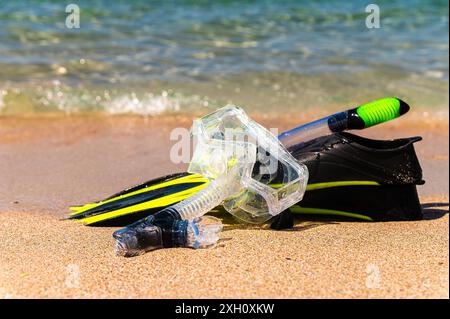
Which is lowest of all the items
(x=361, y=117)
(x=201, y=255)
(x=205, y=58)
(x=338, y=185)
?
(x=201, y=255)

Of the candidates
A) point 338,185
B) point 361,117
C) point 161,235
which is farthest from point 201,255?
point 361,117

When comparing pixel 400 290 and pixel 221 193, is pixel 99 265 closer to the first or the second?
pixel 221 193

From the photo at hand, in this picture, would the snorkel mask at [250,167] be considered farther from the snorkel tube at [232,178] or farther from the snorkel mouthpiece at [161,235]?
the snorkel mouthpiece at [161,235]

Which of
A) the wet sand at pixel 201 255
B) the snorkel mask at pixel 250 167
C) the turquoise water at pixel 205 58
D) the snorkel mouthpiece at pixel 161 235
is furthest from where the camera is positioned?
the turquoise water at pixel 205 58

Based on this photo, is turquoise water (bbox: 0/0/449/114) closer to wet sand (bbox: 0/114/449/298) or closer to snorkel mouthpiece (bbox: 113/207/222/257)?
wet sand (bbox: 0/114/449/298)

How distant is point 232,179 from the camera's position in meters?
2.90

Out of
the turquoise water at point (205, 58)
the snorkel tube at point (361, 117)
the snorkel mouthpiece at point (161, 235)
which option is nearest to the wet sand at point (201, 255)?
the snorkel mouthpiece at point (161, 235)

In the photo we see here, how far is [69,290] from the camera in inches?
93.5

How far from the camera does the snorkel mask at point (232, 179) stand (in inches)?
107

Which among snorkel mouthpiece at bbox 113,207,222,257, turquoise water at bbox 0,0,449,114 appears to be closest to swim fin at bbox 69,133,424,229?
snorkel mouthpiece at bbox 113,207,222,257

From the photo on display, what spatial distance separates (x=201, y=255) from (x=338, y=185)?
0.77 m

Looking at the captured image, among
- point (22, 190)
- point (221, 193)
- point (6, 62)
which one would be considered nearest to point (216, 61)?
point (6, 62)

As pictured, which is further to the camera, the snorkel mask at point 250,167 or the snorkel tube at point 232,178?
the snorkel mask at point 250,167

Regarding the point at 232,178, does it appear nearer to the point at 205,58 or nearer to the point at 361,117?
the point at 361,117
